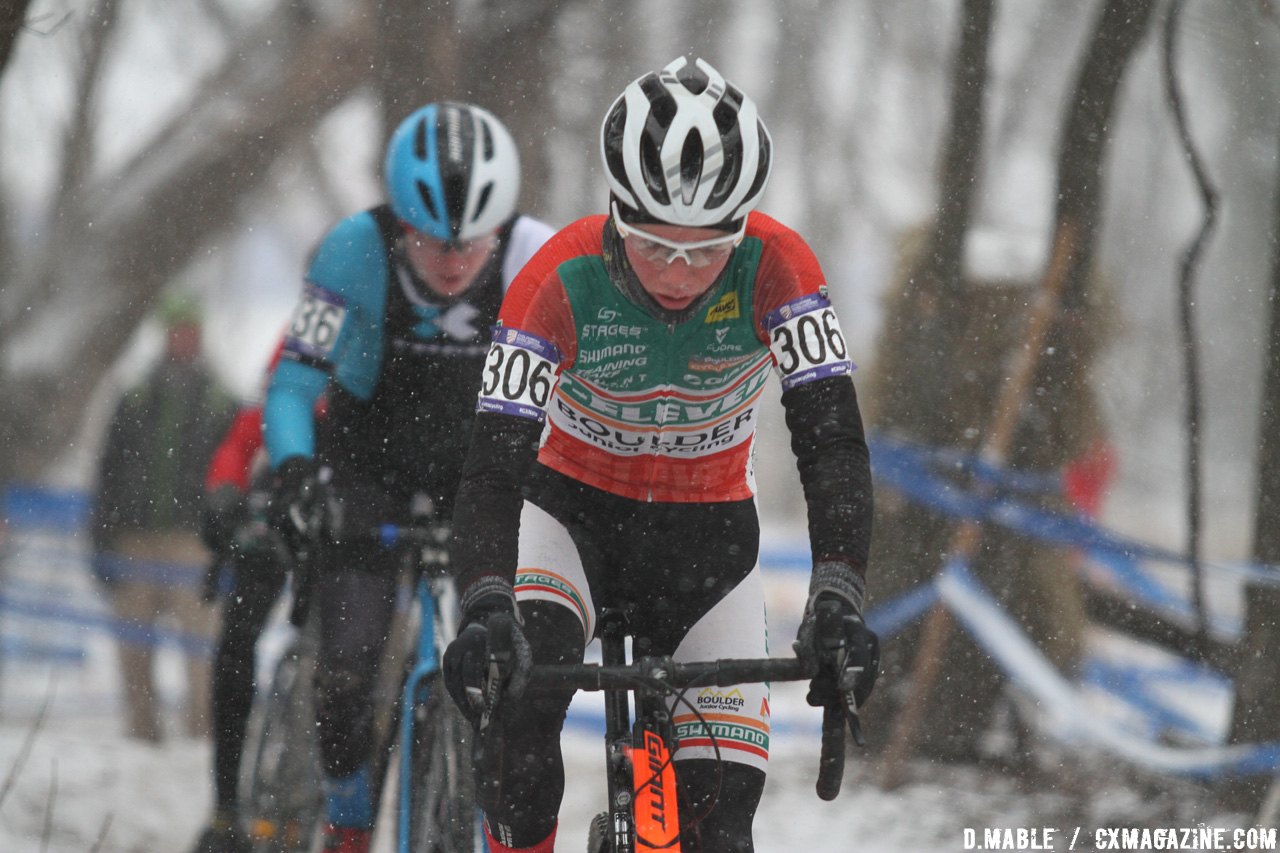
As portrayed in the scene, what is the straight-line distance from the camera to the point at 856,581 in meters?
2.39

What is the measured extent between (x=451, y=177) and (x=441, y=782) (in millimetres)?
1649

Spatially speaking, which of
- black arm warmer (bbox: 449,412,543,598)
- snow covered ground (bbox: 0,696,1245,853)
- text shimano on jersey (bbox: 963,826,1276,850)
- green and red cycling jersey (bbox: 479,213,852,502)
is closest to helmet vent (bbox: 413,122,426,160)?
green and red cycling jersey (bbox: 479,213,852,502)

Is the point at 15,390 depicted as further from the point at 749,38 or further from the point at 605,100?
the point at 749,38

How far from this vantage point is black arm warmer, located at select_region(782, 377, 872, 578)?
2.45 meters

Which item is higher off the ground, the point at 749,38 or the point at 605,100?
the point at 749,38

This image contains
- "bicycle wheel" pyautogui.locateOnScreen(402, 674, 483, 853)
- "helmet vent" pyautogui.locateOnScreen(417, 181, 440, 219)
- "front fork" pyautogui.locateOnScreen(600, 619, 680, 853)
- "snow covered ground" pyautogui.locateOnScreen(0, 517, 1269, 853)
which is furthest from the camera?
"snow covered ground" pyautogui.locateOnScreen(0, 517, 1269, 853)

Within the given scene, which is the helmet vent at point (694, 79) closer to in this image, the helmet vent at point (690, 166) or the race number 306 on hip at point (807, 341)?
the helmet vent at point (690, 166)

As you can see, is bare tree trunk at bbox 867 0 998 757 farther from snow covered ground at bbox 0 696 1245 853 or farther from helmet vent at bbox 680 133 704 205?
helmet vent at bbox 680 133 704 205

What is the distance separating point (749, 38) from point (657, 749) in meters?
7.45

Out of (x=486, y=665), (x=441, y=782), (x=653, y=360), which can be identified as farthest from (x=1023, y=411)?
(x=486, y=665)

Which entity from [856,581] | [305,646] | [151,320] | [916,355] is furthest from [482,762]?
[151,320]

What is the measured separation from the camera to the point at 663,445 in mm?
2918

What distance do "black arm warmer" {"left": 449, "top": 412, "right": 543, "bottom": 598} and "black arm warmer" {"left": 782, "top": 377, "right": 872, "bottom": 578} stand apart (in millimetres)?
529

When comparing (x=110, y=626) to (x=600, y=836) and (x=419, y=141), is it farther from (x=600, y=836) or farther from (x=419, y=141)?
(x=600, y=836)
